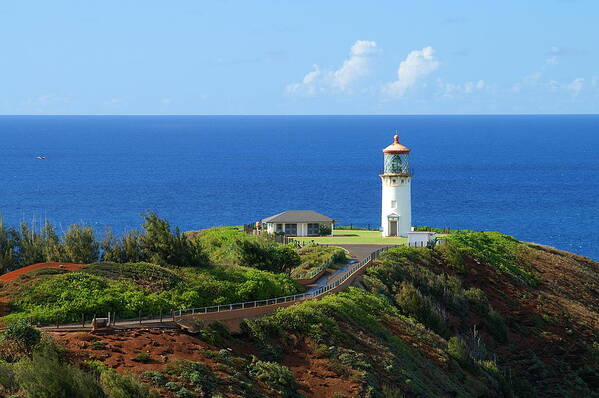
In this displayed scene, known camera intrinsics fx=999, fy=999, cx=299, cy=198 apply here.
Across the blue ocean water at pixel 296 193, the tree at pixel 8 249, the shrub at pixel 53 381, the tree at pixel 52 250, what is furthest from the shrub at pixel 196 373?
the blue ocean water at pixel 296 193

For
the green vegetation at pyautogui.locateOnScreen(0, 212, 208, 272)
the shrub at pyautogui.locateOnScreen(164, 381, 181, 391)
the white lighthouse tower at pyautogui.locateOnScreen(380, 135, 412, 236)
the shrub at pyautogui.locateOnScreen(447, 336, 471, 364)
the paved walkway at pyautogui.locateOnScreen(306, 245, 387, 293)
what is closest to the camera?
the shrub at pyautogui.locateOnScreen(164, 381, 181, 391)

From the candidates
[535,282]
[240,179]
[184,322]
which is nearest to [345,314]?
[184,322]

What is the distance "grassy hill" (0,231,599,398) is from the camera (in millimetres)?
28531

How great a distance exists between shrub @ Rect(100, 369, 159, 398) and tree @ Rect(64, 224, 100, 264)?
60.7ft

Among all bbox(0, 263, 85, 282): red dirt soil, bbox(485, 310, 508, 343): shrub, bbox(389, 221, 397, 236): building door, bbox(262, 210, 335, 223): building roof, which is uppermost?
bbox(0, 263, 85, 282): red dirt soil

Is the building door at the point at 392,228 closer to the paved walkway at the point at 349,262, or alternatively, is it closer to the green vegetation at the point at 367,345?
the paved walkway at the point at 349,262

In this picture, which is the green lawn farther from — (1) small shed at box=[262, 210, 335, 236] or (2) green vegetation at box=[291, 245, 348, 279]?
(2) green vegetation at box=[291, 245, 348, 279]

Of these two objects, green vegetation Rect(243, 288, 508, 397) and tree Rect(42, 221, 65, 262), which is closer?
green vegetation Rect(243, 288, 508, 397)

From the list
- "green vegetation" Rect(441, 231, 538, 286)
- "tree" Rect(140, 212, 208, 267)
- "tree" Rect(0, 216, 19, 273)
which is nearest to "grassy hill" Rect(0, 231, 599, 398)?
"green vegetation" Rect(441, 231, 538, 286)

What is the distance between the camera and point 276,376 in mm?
31000

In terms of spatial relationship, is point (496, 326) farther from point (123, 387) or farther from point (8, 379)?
A: point (8, 379)

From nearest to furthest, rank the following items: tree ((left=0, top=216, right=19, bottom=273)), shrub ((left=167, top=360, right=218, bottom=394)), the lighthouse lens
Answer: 1. shrub ((left=167, top=360, right=218, bottom=394))
2. tree ((left=0, top=216, right=19, bottom=273))
3. the lighthouse lens

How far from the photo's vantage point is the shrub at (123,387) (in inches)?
1001

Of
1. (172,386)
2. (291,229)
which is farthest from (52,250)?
(291,229)
